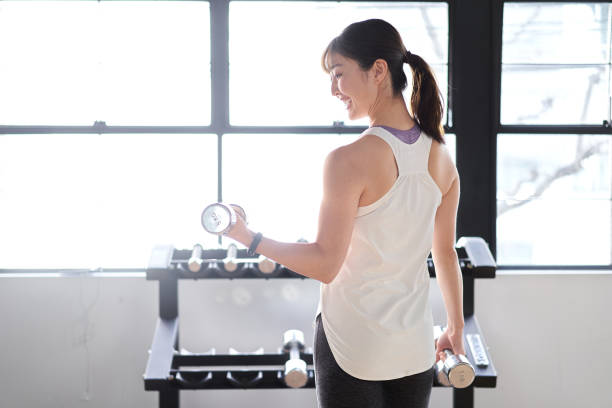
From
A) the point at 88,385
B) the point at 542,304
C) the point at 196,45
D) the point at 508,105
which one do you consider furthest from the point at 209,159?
the point at 542,304

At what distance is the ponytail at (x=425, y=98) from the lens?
1.02 metres

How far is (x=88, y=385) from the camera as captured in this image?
7.57 ft

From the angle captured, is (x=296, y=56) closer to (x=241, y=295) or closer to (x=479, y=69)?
(x=479, y=69)

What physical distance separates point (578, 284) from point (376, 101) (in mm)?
1744

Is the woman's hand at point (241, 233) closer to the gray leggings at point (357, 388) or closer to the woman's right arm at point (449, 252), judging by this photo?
the gray leggings at point (357, 388)

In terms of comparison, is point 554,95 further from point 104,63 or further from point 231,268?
point 104,63

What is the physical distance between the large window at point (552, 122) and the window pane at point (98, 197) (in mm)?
1265

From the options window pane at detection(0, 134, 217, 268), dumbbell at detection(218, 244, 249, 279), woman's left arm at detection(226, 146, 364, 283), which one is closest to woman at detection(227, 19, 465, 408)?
woman's left arm at detection(226, 146, 364, 283)

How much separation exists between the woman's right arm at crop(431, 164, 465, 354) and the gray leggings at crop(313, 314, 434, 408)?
0.18m

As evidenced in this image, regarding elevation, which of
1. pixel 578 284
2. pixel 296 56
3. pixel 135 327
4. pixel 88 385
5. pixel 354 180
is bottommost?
pixel 88 385

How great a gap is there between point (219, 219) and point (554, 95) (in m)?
1.91

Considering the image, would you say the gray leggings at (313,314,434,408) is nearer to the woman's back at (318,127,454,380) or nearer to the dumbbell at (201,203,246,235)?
the woman's back at (318,127,454,380)

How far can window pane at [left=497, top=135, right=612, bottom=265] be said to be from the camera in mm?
2432

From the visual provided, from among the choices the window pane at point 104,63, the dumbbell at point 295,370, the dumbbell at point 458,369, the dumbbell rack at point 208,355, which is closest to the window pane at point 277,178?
the window pane at point 104,63
